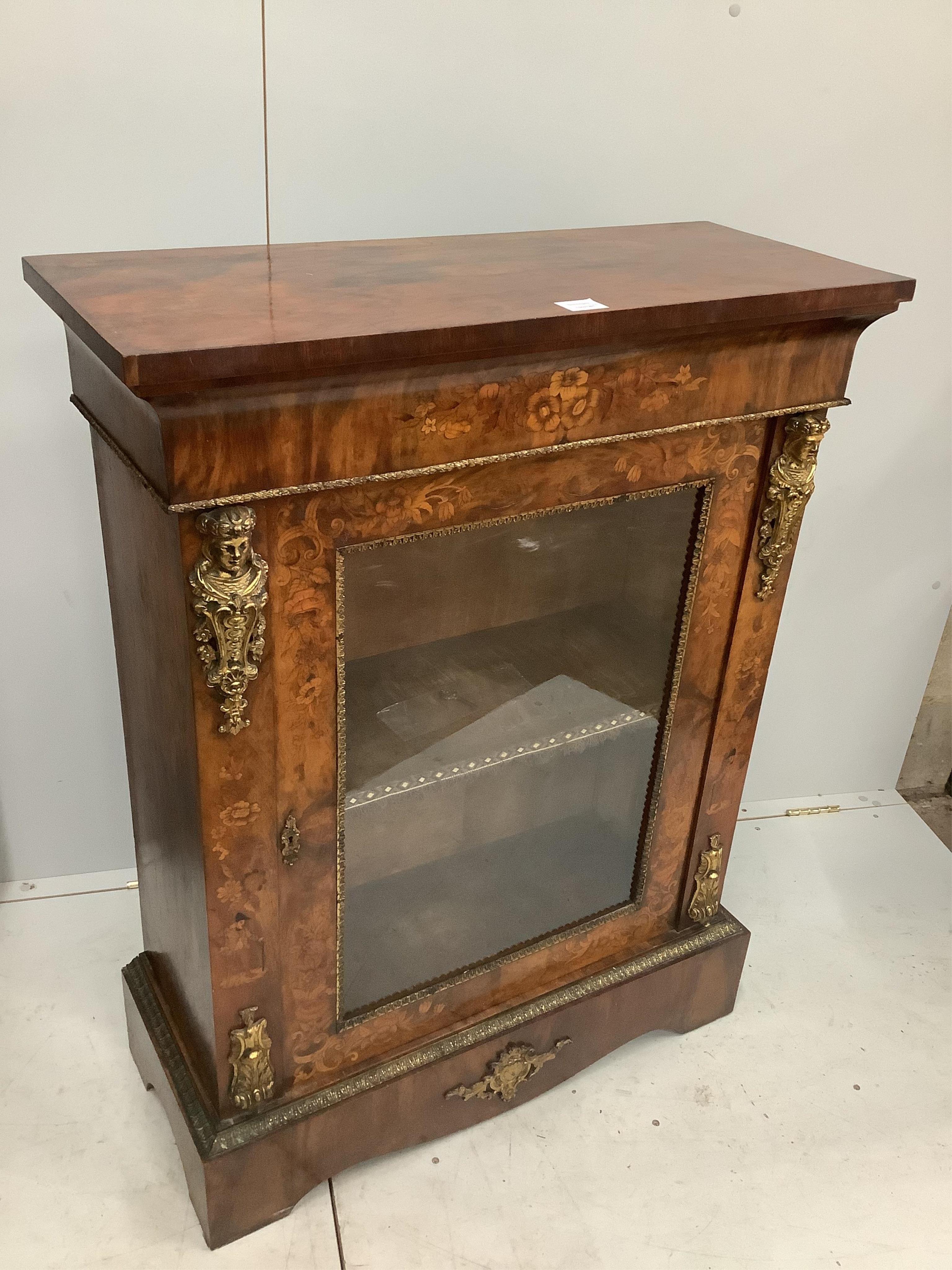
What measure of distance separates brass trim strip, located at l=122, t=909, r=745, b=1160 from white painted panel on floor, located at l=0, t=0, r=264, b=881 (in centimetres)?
41

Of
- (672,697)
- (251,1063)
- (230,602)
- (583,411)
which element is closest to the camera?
(230,602)

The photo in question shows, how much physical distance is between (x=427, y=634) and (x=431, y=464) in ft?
0.57

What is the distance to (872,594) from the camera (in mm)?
1754

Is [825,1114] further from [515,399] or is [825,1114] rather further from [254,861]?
[515,399]

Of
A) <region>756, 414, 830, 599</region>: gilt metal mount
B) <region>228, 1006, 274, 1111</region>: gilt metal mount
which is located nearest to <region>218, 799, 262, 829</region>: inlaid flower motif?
<region>228, 1006, 274, 1111</region>: gilt metal mount

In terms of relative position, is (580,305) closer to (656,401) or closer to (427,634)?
(656,401)

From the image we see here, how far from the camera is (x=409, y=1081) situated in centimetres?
119

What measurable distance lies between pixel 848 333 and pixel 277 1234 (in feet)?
3.46

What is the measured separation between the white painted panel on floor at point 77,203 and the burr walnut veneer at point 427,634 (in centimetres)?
23

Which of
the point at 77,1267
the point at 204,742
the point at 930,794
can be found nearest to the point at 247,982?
the point at 204,742

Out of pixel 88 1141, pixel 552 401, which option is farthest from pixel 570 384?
pixel 88 1141

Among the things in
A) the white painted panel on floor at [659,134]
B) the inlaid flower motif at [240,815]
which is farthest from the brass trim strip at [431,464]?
the white painted panel on floor at [659,134]

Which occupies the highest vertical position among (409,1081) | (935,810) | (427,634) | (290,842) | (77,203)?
(77,203)

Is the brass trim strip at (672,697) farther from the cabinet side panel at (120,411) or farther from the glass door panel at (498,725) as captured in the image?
the cabinet side panel at (120,411)
